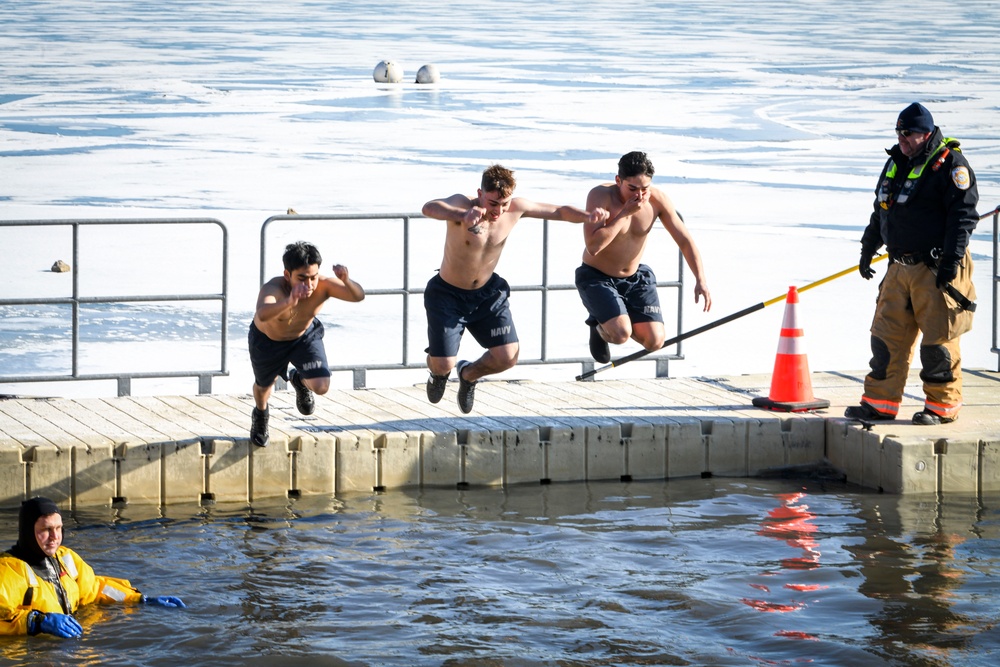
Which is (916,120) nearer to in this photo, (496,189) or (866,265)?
(866,265)

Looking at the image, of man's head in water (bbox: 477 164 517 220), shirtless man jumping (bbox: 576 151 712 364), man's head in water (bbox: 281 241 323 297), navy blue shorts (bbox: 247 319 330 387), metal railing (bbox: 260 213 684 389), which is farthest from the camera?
metal railing (bbox: 260 213 684 389)

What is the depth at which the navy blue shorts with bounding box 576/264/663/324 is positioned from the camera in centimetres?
968

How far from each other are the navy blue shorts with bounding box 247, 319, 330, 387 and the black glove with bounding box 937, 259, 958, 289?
3.64 meters

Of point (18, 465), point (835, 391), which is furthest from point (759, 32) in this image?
point (18, 465)

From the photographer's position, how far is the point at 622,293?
9.81 meters

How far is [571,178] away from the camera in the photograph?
19.8 m

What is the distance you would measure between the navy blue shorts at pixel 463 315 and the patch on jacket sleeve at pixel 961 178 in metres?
2.73

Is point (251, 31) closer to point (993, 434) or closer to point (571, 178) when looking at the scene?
point (571, 178)

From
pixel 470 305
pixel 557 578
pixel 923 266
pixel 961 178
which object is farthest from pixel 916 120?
→ pixel 557 578

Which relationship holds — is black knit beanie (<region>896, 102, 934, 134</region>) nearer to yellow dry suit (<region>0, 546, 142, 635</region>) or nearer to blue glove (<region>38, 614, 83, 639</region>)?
yellow dry suit (<region>0, 546, 142, 635</region>)

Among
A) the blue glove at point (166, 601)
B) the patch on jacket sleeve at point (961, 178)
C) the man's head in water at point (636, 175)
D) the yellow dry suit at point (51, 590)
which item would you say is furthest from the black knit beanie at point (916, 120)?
the yellow dry suit at point (51, 590)

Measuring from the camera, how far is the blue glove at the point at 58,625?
673cm

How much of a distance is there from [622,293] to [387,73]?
23662 millimetres

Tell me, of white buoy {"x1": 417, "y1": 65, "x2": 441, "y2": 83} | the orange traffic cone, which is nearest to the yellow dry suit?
the orange traffic cone
